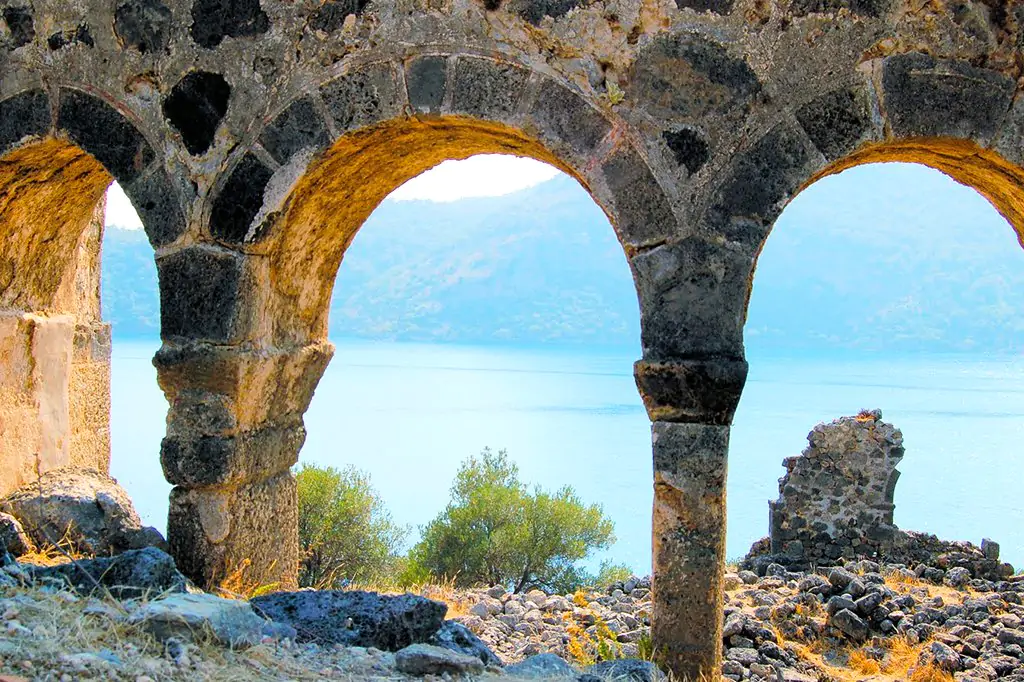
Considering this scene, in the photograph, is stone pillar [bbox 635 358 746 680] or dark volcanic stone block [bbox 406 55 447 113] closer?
stone pillar [bbox 635 358 746 680]

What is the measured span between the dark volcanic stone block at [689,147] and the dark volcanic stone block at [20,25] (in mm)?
3216

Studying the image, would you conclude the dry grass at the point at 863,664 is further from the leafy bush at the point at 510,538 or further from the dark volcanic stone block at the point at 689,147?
the leafy bush at the point at 510,538

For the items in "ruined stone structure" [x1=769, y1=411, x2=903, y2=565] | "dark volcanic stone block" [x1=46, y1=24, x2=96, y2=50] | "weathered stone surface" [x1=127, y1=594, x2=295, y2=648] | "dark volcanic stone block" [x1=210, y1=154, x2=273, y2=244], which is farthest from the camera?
"ruined stone structure" [x1=769, y1=411, x2=903, y2=565]

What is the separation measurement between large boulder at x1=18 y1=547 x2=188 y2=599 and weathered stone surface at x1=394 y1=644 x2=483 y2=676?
105 cm

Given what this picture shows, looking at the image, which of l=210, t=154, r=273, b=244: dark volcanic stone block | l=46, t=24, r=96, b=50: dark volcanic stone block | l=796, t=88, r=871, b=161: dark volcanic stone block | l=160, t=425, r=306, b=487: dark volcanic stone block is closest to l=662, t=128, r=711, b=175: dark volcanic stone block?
l=796, t=88, r=871, b=161: dark volcanic stone block

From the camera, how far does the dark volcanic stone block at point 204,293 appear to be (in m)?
Result: 5.14

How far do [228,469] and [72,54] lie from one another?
2.18 m

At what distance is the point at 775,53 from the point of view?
4.63 metres

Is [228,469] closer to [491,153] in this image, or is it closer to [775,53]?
[491,153]

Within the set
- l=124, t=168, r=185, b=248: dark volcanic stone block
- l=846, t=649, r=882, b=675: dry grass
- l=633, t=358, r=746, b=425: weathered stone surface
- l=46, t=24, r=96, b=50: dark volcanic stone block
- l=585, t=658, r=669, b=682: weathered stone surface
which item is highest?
l=46, t=24, r=96, b=50: dark volcanic stone block

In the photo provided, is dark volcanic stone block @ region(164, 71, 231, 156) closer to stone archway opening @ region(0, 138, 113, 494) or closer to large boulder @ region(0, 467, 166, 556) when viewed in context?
stone archway opening @ region(0, 138, 113, 494)

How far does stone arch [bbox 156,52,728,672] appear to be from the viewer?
4.66 meters

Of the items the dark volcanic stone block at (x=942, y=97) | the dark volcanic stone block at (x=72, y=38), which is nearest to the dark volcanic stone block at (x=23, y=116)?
the dark volcanic stone block at (x=72, y=38)

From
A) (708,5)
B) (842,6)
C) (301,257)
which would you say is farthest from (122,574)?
(842,6)
